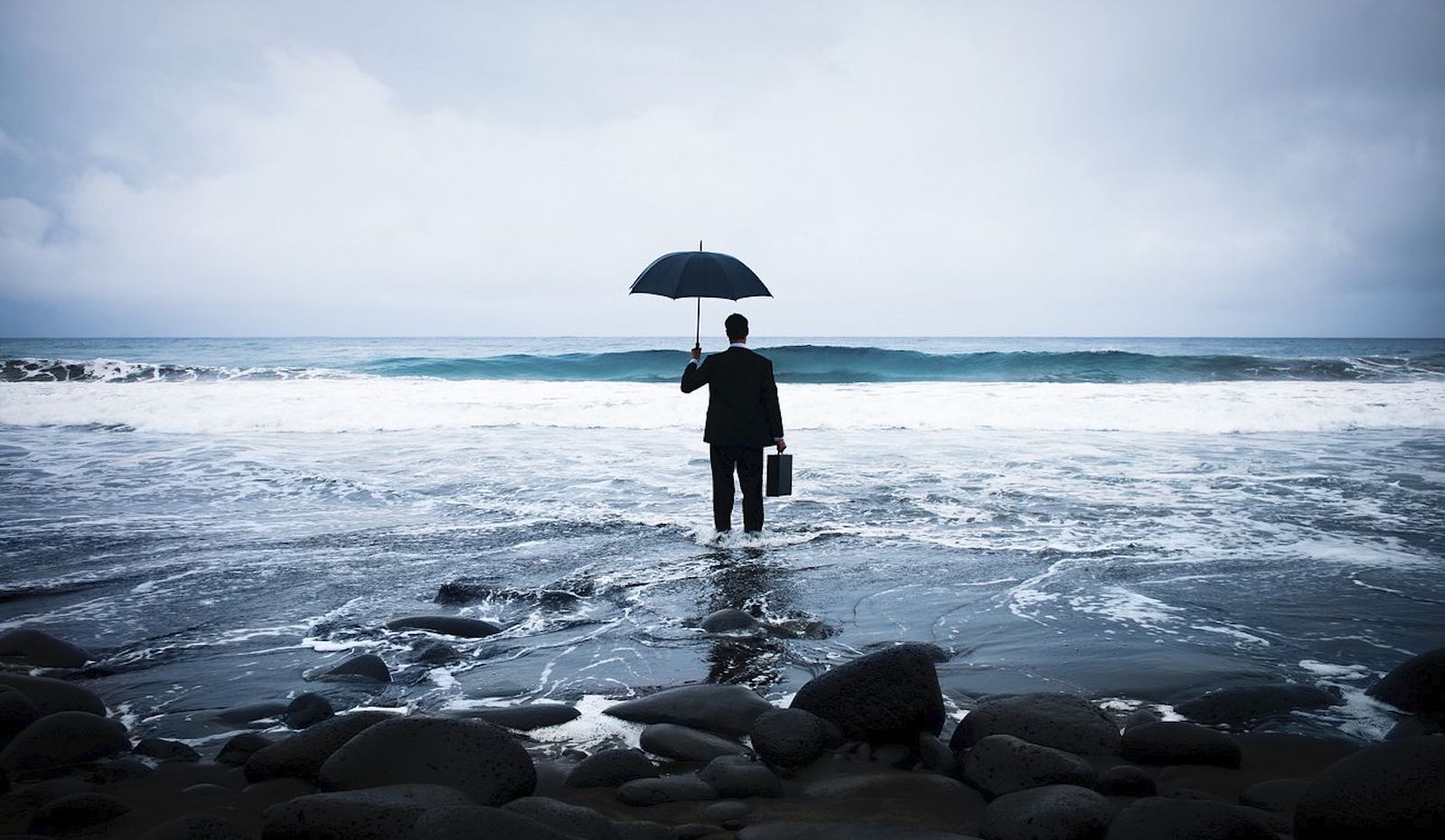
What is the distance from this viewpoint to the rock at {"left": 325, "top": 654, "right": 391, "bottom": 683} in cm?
397

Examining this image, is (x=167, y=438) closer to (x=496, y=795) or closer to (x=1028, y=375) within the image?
(x=496, y=795)

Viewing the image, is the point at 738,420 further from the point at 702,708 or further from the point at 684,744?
the point at 684,744

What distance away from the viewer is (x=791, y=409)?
746 inches

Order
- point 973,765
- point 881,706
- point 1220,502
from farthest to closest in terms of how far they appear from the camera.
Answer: point 1220,502 → point 881,706 → point 973,765

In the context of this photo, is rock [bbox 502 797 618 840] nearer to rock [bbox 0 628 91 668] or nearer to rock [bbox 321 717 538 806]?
rock [bbox 321 717 538 806]

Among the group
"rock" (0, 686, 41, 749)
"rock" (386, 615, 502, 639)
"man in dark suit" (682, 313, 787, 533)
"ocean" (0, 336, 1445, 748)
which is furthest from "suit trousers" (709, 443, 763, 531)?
"rock" (0, 686, 41, 749)

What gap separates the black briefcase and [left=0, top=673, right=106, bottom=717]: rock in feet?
16.3

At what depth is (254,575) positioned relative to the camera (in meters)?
5.89

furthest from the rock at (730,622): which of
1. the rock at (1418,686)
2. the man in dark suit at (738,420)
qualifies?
the rock at (1418,686)

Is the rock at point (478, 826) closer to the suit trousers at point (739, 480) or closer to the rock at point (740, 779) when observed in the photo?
the rock at point (740, 779)

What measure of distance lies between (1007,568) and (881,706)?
130 inches

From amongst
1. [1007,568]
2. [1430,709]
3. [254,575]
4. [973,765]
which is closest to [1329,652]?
[1430,709]

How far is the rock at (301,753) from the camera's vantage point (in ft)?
9.50

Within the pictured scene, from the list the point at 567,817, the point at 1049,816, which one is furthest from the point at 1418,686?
the point at 567,817
